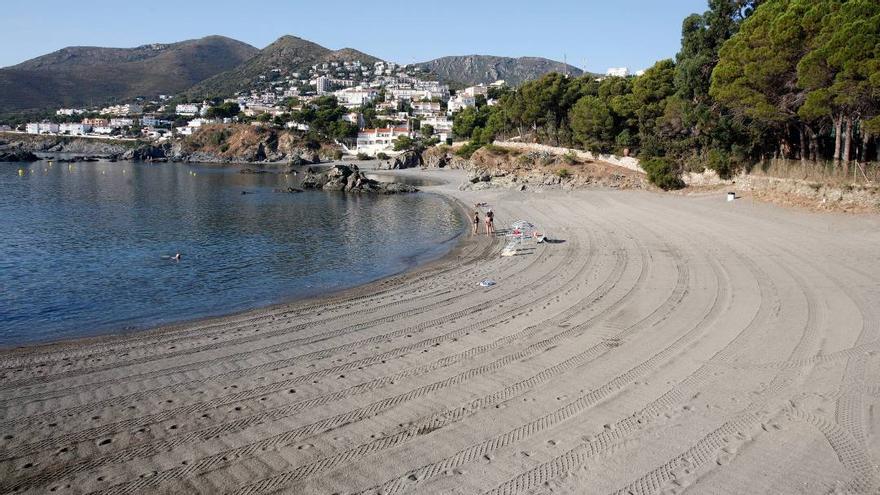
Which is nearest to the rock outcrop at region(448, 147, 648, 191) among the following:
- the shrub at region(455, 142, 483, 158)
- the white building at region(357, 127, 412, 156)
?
the shrub at region(455, 142, 483, 158)

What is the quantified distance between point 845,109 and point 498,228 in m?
16.6

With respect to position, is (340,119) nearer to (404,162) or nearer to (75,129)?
(404,162)

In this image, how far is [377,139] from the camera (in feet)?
371

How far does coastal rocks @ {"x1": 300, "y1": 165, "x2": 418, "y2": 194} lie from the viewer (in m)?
55.5

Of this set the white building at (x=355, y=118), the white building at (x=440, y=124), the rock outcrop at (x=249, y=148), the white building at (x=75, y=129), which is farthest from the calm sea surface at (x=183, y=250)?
the white building at (x=75, y=129)

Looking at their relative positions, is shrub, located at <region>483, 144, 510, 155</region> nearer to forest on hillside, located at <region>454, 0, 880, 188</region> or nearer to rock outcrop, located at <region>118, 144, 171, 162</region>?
forest on hillside, located at <region>454, 0, 880, 188</region>

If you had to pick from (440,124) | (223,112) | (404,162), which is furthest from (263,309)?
(223,112)

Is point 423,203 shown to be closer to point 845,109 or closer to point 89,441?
point 845,109

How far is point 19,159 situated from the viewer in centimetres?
10056

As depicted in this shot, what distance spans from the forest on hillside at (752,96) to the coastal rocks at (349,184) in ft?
59.2

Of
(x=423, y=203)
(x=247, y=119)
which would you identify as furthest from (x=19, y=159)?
(x=423, y=203)

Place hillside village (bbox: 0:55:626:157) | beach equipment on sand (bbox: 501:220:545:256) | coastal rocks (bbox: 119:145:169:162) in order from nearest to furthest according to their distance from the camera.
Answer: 1. beach equipment on sand (bbox: 501:220:545:256)
2. coastal rocks (bbox: 119:145:169:162)
3. hillside village (bbox: 0:55:626:157)

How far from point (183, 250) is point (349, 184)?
31.5 meters

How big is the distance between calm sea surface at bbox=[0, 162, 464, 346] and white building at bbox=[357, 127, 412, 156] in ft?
192
